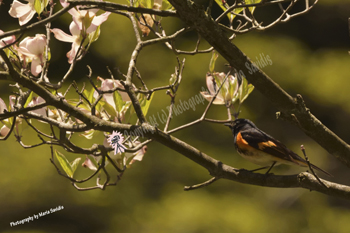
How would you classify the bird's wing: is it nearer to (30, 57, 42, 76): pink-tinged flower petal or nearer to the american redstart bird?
the american redstart bird

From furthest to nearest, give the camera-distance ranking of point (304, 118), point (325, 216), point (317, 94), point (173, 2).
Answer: point (317, 94) < point (325, 216) < point (304, 118) < point (173, 2)

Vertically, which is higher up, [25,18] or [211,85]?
[25,18]

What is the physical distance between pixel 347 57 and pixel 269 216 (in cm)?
206

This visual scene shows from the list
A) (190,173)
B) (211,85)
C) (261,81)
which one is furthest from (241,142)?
(190,173)

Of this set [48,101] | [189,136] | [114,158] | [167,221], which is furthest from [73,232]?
[48,101]

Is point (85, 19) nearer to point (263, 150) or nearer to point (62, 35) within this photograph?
point (62, 35)

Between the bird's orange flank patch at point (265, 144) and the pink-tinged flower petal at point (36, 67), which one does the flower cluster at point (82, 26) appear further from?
the bird's orange flank patch at point (265, 144)

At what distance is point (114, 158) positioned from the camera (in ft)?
4.23

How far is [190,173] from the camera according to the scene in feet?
12.3

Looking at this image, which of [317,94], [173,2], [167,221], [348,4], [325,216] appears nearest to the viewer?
[173,2]

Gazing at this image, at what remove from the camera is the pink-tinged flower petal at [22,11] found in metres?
1.15

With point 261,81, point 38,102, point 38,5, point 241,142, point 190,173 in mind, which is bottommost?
point 261,81

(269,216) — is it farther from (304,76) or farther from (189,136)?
(304,76)

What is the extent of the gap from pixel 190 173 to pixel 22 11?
2834mm
